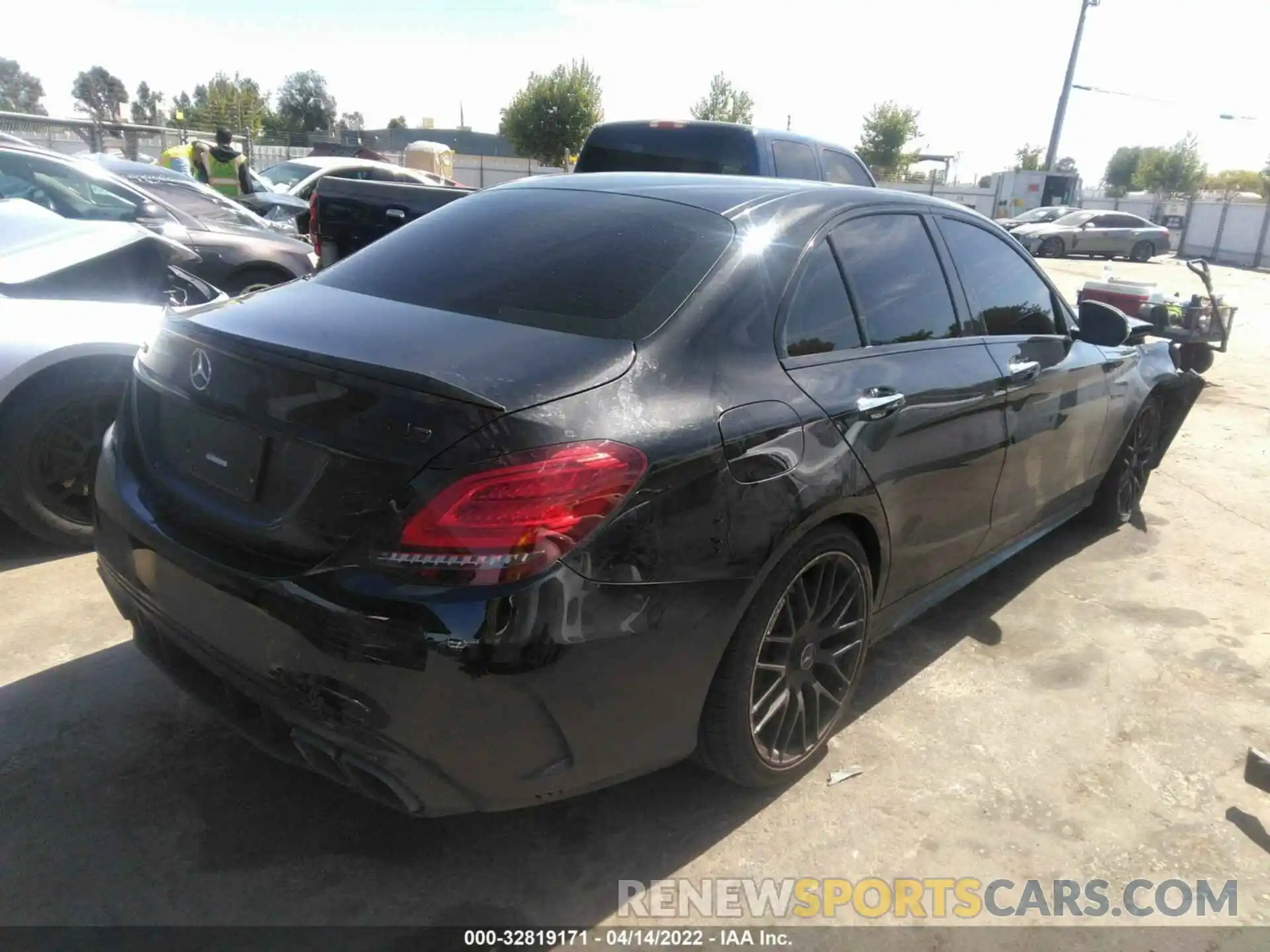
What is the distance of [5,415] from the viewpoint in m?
3.55

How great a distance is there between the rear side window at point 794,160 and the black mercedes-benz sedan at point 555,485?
3.88 meters

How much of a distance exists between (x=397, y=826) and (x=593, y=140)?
6066 mm

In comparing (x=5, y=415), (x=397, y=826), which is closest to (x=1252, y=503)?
(x=397, y=826)

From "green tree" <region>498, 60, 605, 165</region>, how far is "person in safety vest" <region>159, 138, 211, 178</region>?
91.7ft

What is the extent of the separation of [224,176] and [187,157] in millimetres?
2174

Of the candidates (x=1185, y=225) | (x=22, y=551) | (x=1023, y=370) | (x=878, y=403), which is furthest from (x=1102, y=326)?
(x=1185, y=225)

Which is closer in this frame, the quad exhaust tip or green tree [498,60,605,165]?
the quad exhaust tip

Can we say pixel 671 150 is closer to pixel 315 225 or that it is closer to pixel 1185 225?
pixel 315 225

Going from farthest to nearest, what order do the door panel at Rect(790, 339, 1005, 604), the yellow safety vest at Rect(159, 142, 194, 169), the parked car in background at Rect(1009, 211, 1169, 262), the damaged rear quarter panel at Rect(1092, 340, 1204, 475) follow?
1. the parked car in background at Rect(1009, 211, 1169, 262)
2. the yellow safety vest at Rect(159, 142, 194, 169)
3. the damaged rear quarter panel at Rect(1092, 340, 1204, 475)
4. the door panel at Rect(790, 339, 1005, 604)

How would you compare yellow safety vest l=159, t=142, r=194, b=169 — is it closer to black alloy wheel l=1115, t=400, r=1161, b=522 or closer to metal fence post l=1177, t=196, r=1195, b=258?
black alloy wheel l=1115, t=400, r=1161, b=522

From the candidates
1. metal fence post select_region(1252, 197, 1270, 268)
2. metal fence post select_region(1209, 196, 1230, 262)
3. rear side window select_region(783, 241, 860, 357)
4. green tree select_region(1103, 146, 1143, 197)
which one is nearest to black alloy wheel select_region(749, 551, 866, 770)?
rear side window select_region(783, 241, 860, 357)

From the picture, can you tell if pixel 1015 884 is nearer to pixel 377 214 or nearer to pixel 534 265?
pixel 534 265

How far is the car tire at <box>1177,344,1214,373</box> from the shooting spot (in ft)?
24.8

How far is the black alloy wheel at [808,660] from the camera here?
2475 millimetres
